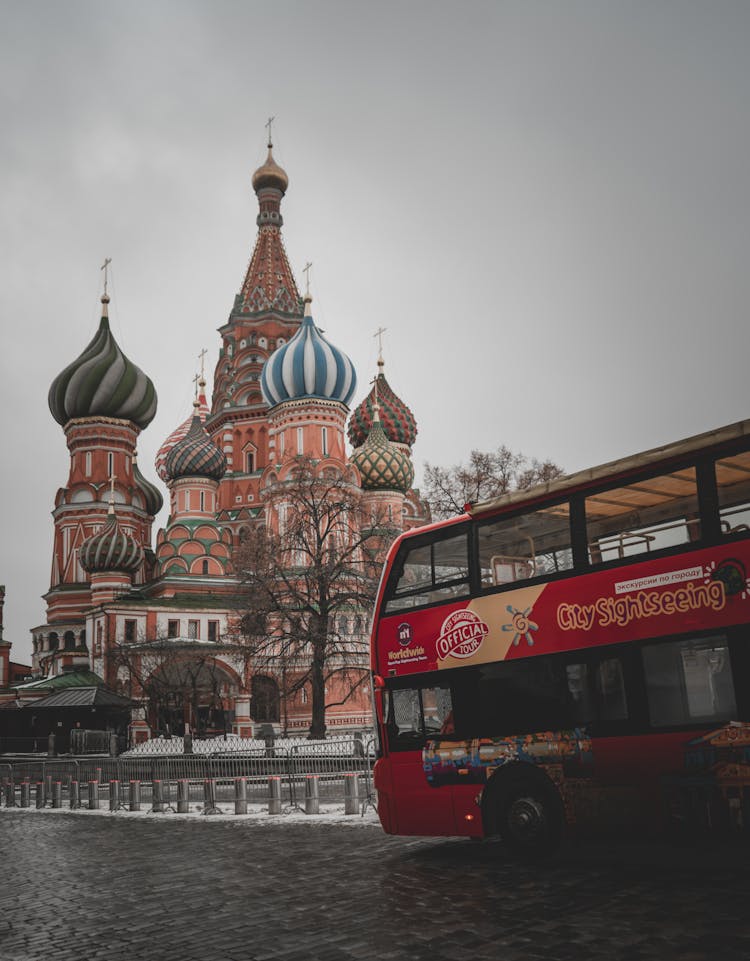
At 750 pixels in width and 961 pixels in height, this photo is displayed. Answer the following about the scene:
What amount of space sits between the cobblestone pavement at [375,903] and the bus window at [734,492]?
121 inches

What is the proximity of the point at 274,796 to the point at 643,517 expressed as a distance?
1018cm

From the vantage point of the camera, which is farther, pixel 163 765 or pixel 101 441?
pixel 101 441

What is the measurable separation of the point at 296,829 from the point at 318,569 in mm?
17660

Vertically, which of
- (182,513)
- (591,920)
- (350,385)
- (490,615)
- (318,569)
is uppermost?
(350,385)

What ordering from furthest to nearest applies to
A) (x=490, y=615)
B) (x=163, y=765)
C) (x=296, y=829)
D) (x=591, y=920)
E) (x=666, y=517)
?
(x=163, y=765), (x=296, y=829), (x=490, y=615), (x=666, y=517), (x=591, y=920)

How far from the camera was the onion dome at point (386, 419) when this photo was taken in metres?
64.8

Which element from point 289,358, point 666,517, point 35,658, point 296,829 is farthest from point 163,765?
point 35,658

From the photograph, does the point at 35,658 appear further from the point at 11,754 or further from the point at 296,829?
the point at 296,829

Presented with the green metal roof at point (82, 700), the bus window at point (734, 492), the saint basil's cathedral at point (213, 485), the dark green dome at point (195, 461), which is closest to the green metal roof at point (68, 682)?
the saint basil's cathedral at point (213, 485)

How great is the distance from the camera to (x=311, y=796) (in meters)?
16.3

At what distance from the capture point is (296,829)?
14430mm

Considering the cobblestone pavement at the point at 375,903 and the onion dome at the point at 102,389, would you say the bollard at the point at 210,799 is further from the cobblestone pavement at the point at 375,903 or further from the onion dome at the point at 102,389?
the onion dome at the point at 102,389

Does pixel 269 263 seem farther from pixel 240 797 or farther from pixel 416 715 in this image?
pixel 416 715

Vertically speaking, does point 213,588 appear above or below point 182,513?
below
